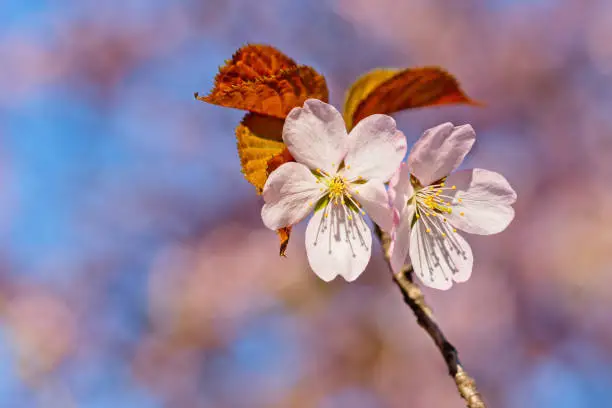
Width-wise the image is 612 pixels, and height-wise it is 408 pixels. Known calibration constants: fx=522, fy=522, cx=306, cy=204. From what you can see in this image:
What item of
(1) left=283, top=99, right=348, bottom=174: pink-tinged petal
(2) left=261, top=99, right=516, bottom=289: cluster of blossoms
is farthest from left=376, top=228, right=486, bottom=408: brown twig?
(1) left=283, top=99, right=348, bottom=174: pink-tinged petal

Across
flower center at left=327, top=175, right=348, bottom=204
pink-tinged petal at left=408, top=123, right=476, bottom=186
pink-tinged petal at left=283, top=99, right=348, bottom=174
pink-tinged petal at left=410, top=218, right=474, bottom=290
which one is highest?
pink-tinged petal at left=283, top=99, right=348, bottom=174

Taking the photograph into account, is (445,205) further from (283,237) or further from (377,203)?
(283,237)

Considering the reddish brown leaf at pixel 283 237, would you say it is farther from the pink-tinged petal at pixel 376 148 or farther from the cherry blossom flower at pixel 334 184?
the pink-tinged petal at pixel 376 148

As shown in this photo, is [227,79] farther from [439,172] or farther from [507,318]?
[507,318]

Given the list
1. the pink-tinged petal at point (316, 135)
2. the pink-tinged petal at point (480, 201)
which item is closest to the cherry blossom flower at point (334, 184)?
the pink-tinged petal at point (316, 135)

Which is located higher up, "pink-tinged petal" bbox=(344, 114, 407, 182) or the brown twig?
"pink-tinged petal" bbox=(344, 114, 407, 182)

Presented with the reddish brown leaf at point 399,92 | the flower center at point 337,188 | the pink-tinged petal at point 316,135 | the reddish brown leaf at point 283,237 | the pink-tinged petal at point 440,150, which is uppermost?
the reddish brown leaf at point 399,92

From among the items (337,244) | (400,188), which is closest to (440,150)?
(400,188)

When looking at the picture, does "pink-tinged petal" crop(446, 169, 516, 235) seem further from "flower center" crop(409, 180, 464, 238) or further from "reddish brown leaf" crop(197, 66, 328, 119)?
"reddish brown leaf" crop(197, 66, 328, 119)
